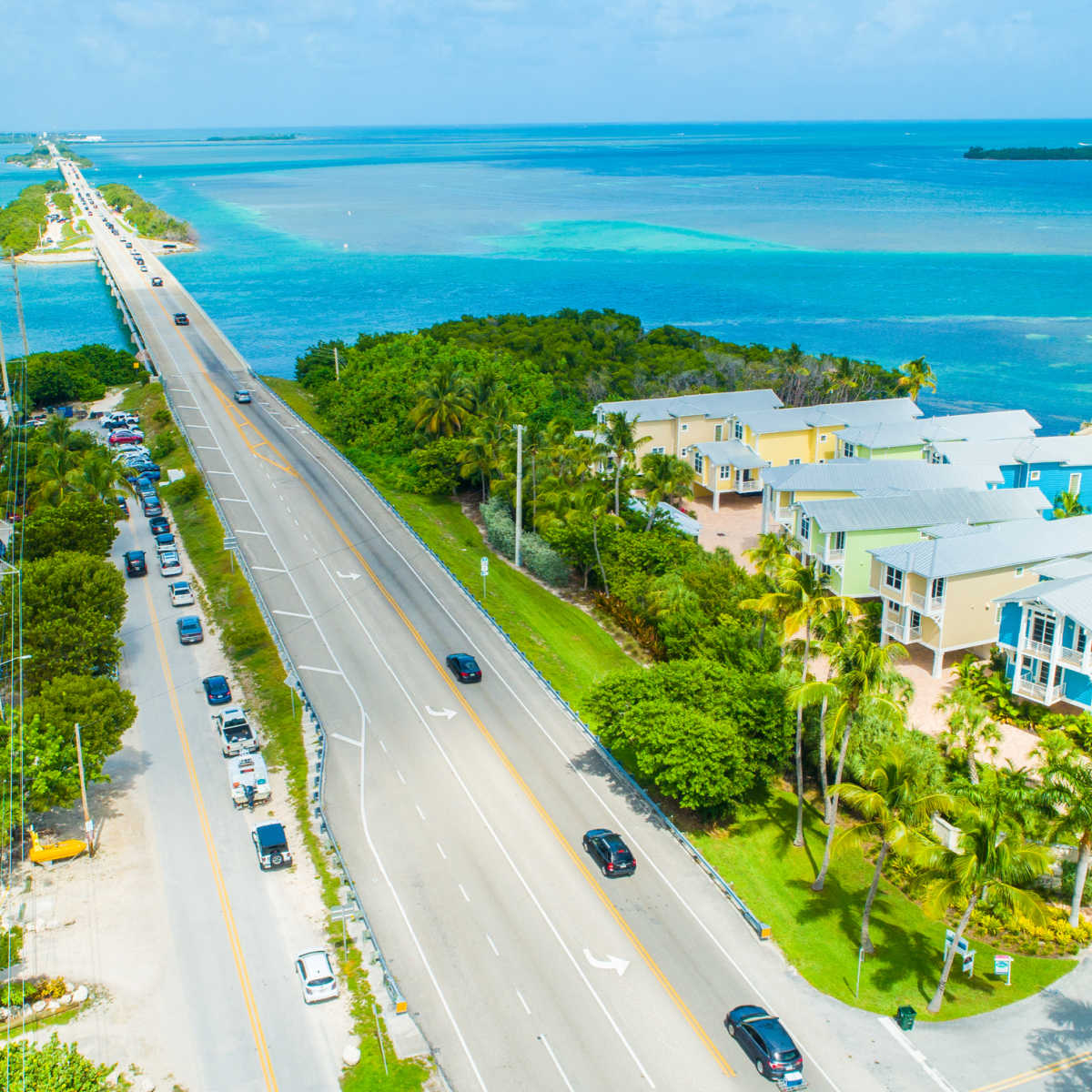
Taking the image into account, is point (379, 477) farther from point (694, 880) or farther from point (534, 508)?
point (694, 880)

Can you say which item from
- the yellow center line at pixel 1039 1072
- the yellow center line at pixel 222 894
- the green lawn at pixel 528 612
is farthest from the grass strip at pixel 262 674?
the yellow center line at pixel 1039 1072

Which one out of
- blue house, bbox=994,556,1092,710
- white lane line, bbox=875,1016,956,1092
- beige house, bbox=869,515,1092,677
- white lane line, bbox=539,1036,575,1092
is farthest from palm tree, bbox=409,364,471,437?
white lane line, bbox=875,1016,956,1092

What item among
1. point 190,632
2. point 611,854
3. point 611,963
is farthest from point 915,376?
point 611,963

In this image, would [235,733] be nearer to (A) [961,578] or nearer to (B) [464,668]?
(B) [464,668]

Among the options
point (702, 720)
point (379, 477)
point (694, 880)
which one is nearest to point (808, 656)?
point (702, 720)

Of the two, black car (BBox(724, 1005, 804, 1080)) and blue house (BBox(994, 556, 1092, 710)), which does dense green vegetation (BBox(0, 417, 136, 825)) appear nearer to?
black car (BBox(724, 1005, 804, 1080))

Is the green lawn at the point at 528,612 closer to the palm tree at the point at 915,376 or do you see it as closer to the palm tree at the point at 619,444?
the palm tree at the point at 619,444

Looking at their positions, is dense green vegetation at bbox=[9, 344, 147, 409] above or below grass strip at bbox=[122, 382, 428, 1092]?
above
